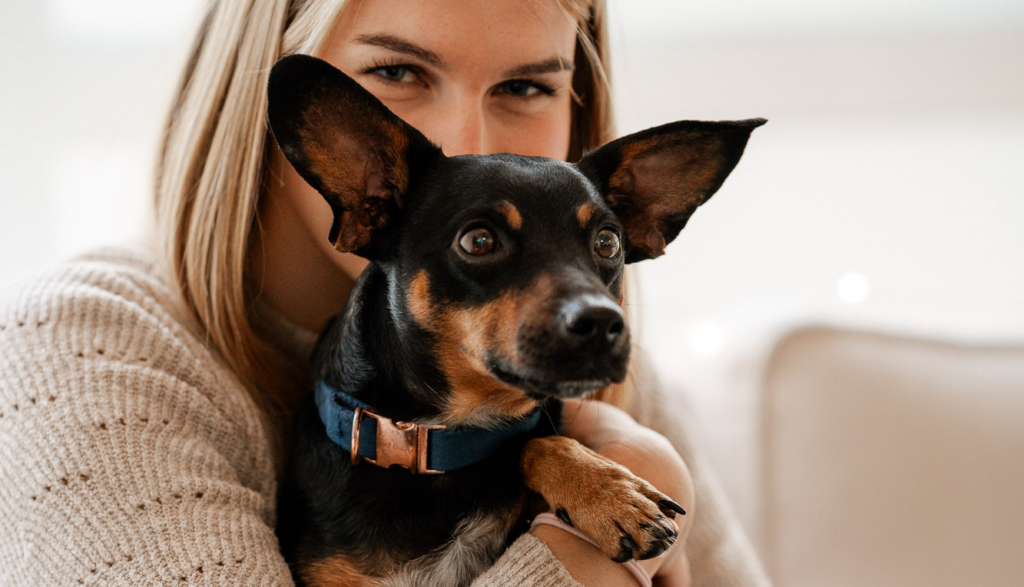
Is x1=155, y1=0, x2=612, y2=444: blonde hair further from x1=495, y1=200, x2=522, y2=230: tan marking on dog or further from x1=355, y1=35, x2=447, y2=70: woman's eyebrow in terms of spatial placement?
x1=495, y1=200, x2=522, y2=230: tan marking on dog

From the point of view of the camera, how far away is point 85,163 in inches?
96.0

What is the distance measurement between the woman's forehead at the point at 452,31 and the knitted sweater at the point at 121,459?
0.55 meters

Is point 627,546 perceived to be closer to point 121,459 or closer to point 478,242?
point 478,242

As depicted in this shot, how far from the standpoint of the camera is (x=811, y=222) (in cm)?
282

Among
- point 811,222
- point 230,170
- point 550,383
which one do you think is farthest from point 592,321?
point 811,222

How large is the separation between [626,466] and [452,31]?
0.71 meters

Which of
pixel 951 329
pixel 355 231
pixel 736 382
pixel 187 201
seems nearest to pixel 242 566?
pixel 355 231

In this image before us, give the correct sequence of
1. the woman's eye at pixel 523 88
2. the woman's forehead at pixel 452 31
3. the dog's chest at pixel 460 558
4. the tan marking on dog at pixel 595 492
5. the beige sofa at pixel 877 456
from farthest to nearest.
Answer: the beige sofa at pixel 877 456
the woman's eye at pixel 523 88
the woman's forehead at pixel 452 31
the dog's chest at pixel 460 558
the tan marking on dog at pixel 595 492

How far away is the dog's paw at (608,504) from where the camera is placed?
3.29ft

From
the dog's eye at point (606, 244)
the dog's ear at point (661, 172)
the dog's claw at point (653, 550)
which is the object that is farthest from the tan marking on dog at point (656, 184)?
the dog's claw at point (653, 550)

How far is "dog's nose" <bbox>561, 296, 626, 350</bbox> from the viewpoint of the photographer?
904 millimetres

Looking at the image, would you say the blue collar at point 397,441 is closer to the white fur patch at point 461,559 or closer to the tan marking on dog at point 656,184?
the white fur patch at point 461,559

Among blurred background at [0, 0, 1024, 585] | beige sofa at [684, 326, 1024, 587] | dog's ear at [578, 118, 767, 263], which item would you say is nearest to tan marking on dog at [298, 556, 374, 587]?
dog's ear at [578, 118, 767, 263]

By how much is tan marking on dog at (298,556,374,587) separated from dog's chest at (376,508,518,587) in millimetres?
28
